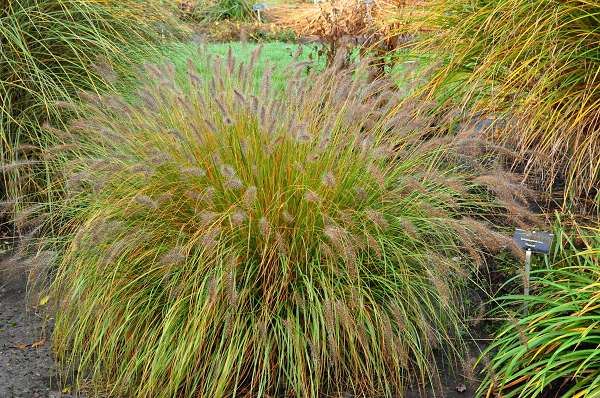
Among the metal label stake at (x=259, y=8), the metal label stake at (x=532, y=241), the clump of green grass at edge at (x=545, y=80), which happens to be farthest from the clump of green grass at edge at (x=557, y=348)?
the metal label stake at (x=259, y=8)

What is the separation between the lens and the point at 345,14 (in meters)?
8.15

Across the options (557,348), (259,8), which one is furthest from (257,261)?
(259,8)

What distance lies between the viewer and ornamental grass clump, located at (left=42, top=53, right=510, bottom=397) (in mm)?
3375

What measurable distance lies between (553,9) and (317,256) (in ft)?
7.40

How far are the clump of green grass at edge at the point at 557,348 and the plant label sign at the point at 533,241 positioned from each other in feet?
0.45

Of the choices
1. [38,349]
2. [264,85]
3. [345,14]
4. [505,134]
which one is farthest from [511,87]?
[345,14]

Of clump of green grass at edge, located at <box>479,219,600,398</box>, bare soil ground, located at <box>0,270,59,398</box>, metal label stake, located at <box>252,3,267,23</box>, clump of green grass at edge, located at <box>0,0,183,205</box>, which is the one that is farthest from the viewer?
metal label stake, located at <box>252,3,267,23</box>

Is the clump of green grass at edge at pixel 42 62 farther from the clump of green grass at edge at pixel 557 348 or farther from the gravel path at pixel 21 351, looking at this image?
the clump of green grass at edge at pixel 557 348

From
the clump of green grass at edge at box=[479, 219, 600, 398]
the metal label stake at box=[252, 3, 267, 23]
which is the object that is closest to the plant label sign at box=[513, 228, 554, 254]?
the clump of green grass at edge at box=[479, 219, 600, 398]

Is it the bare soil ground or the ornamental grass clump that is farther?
the bare soil ground

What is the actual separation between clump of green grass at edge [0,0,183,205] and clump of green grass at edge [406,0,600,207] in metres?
2.26

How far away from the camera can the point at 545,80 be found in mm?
4457

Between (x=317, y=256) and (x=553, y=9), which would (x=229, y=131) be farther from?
(x=553, y=9)

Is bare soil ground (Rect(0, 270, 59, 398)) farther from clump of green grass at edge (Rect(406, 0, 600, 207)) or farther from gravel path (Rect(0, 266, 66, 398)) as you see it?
clump of green grass at edge (Rect(406, 0, 600, 207))
